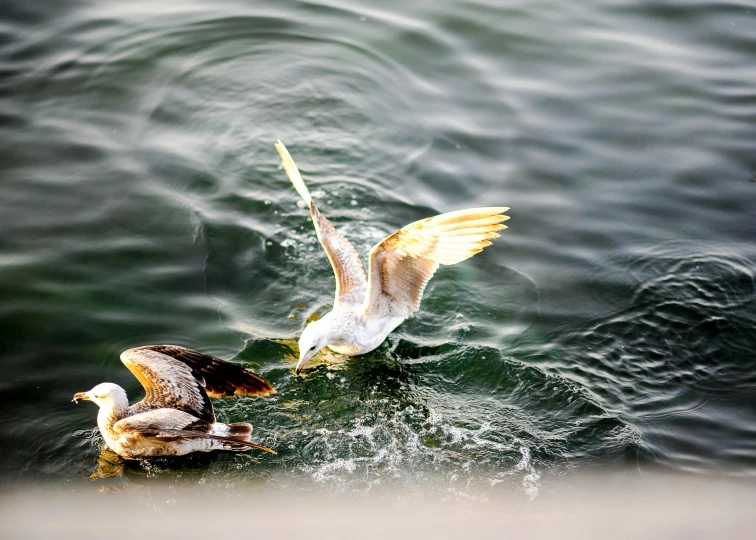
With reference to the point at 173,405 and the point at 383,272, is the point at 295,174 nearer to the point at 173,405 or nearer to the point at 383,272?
the point at 383,272

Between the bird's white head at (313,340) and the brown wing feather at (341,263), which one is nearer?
the bird's white head at (313,340)

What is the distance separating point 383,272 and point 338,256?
63 centimetres

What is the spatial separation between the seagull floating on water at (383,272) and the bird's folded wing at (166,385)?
90cm

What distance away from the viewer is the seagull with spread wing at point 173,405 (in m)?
5.55

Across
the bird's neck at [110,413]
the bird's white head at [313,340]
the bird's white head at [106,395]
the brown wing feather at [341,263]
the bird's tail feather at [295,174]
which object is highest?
the bird's tail feather at [295,174]

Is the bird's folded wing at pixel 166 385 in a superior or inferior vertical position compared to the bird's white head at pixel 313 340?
inferior

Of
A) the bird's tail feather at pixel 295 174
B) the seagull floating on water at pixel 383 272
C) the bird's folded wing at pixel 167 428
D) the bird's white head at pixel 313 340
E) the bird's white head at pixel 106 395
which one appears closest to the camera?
the bird's folded wing at pixel 167 428

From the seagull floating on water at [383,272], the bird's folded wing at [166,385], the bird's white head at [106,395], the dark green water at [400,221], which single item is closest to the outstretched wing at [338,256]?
the seagull floating on water at [383,272]

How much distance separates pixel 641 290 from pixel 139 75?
697cm

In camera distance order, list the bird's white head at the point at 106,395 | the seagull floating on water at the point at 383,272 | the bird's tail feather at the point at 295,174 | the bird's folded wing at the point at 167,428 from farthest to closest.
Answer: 1. the bird's tail feather at the point at 295,174
2. the seagull floating on water at the point at 383,272
3. the bird's white head at the point at 106,395
4. the bird's folded wing at the point at 167,428

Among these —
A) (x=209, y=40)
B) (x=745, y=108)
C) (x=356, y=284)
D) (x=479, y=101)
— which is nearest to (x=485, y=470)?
(x=356, y=284)

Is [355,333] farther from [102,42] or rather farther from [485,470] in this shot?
[102,42]

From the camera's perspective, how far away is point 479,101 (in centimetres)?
1042

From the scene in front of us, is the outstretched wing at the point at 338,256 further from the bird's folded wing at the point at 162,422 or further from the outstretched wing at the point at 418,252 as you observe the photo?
the bird's folded wing at the point at 162,422
